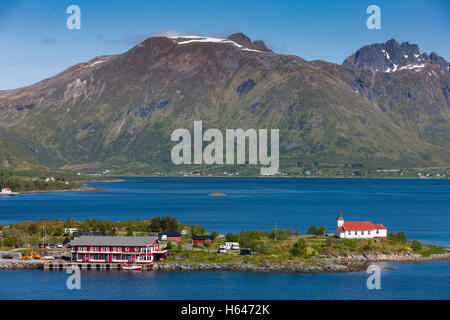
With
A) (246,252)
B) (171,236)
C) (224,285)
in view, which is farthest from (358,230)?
(224,285)

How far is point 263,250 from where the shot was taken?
75.9 m

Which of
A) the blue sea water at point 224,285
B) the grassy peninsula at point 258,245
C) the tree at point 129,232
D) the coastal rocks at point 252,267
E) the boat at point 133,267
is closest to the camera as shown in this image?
the blue sea water at point 224,285

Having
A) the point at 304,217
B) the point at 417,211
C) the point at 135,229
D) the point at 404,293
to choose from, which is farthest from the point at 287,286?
the point at 417,211

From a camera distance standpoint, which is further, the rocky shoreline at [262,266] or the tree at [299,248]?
the tree at [299,248]

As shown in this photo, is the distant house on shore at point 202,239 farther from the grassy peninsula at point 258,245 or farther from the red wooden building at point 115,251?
the red wooden building at point 115,251

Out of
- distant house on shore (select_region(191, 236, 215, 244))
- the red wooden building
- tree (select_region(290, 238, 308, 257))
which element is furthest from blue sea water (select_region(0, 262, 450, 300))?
distant house on shore (select_region(191, 236, 215, 244))

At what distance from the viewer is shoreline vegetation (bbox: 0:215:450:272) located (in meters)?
70.6

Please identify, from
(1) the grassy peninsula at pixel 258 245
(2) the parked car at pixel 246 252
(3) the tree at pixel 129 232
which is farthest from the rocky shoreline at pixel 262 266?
(3) the tree at pixel 129 232

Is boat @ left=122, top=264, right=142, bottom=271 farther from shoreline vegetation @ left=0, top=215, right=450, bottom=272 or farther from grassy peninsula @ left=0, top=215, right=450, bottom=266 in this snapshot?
grassy peninsula @ left=0, top=215, right=450, bottom=266

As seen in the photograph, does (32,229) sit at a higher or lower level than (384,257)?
higher

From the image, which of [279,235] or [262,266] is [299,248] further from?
[279,235]

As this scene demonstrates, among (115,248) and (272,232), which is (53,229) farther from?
(272,232)

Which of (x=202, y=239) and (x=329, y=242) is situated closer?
(x=329, y=242)

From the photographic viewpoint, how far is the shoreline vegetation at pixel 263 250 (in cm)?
7062
